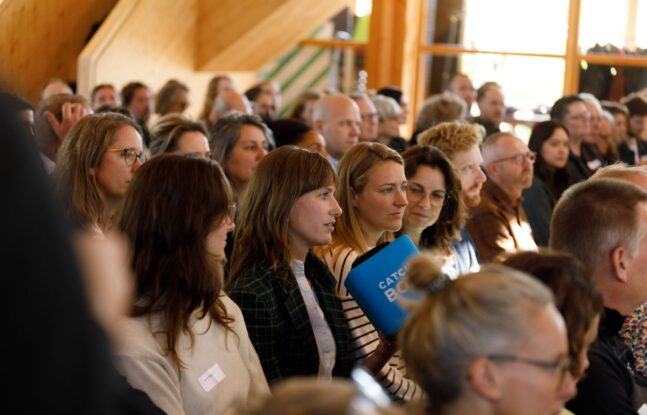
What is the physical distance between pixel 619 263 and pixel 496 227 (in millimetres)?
2361

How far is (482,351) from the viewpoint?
1649mm

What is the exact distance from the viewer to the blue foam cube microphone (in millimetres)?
2547

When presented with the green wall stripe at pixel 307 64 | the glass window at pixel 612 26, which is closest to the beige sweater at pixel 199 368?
the glass window at pixel 612 26

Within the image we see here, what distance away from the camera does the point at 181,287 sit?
7.83 feet

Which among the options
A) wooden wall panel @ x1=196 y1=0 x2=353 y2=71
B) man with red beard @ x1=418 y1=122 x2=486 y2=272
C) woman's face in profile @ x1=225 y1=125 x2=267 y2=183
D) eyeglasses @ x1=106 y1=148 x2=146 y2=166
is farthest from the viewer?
wooden wall panel @ x1=196 y1=0 x2=353 y2=71

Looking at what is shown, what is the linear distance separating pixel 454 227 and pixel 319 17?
24.4 feet

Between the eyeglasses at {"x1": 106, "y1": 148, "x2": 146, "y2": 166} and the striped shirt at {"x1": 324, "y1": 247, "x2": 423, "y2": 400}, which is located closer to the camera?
the striped shirt at {"x1": 324, "y1": 247, "x2": 423, "y2": 400}

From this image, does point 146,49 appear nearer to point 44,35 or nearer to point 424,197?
point 44,35

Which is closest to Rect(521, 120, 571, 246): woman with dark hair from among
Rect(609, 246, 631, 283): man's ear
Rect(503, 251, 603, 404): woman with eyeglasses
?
Rect(609, 246, 631, 283): man's ear

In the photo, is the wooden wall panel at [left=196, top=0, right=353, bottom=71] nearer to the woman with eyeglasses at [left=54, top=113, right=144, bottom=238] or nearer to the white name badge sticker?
the woman with eyeglasses at [left=54, top=113, right=144, bottom=238]

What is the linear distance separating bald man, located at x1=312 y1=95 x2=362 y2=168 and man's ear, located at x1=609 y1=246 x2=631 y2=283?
379 cm

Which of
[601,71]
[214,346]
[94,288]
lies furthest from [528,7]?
[94,288]

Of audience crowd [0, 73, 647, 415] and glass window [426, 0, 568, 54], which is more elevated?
glass window [426, 0, 568, 54]

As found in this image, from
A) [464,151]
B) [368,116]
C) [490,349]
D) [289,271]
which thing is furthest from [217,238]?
[368,116]
